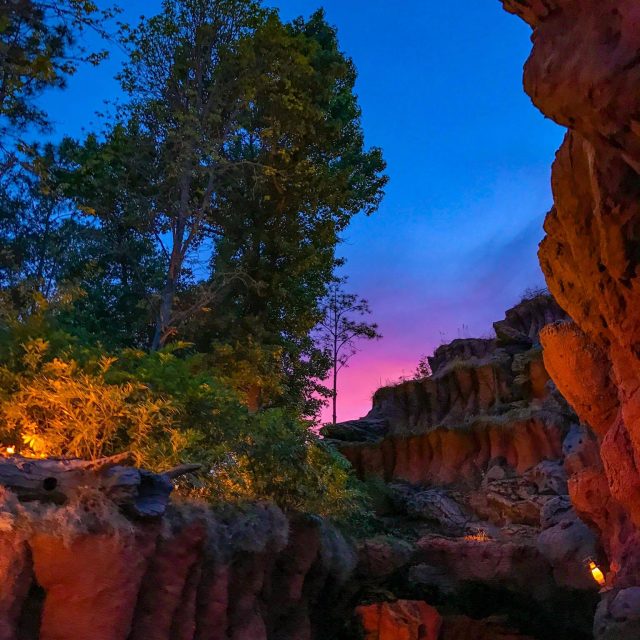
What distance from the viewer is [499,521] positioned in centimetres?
2103

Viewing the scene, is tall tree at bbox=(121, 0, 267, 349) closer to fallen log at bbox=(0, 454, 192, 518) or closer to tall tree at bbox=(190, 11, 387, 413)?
tall tree at bbox=(190, 11, 387, 413)

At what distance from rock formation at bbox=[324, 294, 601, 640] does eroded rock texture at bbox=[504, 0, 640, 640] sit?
4.35 m

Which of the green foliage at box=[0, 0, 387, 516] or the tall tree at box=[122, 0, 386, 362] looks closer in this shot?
the green foliage at box=[0, 0, 387, 516]

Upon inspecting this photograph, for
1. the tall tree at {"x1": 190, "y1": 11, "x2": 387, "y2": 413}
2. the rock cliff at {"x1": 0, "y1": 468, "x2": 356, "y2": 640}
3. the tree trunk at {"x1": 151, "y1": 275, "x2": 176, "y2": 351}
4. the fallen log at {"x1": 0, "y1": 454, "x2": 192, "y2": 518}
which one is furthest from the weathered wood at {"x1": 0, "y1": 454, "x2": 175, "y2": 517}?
the tall tree at {"x1": 190, "y1": 11, "x2": 387, "y2": 413}

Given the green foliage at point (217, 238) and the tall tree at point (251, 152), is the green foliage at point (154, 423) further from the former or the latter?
the tall tree at point (251, 152)

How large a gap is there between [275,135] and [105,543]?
12760 mm

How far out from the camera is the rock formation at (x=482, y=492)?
635 inches

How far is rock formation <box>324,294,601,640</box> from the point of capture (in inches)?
635

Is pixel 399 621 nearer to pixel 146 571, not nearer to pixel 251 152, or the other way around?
pixel 146 571

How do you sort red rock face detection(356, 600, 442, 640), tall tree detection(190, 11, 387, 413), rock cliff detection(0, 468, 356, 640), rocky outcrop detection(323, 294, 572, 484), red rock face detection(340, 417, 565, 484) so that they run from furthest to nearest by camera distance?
rocky outcrop detection(323, 294, 572, 484) < red rock face detection(340, 417, 565, 484) < tall tree detection(190, 11, 387, 413) < red rock face detection(356, 600, 442, 640) < rock cliff detection(0, 468, 356, 640)

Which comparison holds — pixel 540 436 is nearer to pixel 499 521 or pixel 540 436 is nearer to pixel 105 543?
pixel 499 521

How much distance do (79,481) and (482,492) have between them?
62.8 feet

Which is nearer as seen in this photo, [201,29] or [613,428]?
[613,428]

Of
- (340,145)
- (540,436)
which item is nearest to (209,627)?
(340,145)
